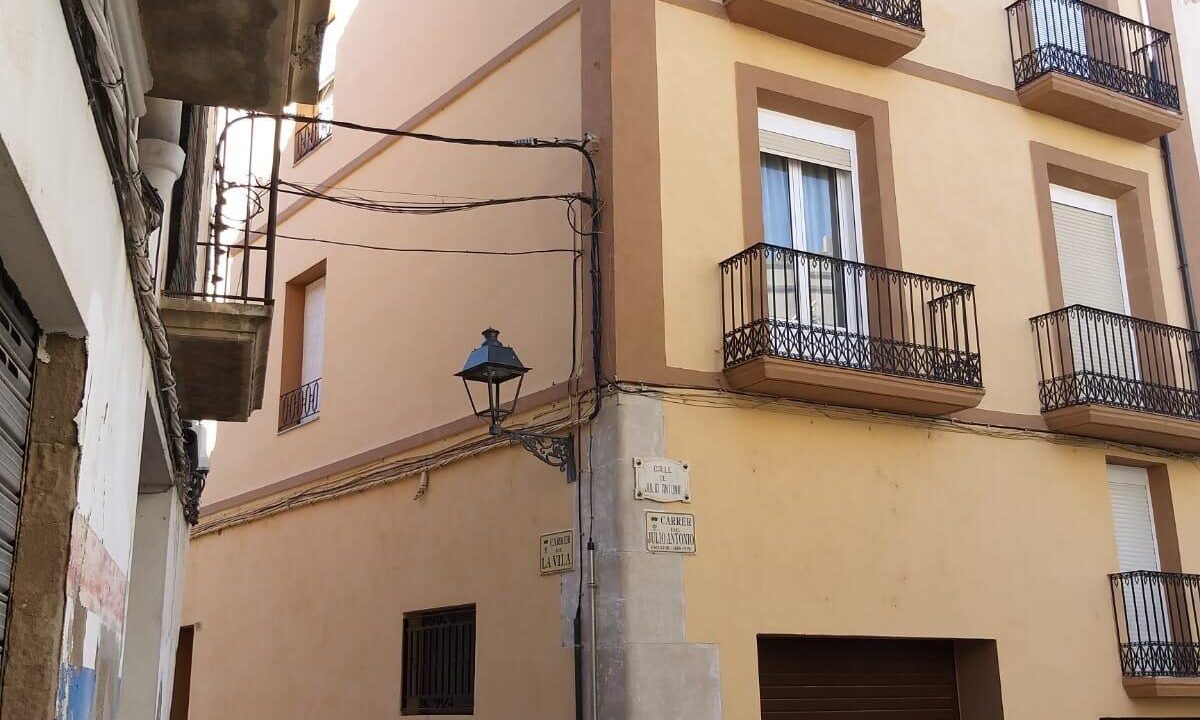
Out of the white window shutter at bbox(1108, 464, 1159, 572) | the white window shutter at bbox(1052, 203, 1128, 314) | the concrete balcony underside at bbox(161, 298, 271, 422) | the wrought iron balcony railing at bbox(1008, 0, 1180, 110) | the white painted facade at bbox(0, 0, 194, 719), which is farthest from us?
the white window shutter at bbox(1052, 203, 1128, 314)

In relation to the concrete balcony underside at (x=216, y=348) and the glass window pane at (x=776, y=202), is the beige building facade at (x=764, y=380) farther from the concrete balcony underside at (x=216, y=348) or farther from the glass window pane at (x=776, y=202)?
the concrete balcony underside at (x=216, y=348)

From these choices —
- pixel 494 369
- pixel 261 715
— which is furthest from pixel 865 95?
pixel 261 715

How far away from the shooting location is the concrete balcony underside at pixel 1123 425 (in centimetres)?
→ 1005

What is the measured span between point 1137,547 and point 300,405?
846cm

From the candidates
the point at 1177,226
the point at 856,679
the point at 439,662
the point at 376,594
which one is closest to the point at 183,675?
the point at 376,594

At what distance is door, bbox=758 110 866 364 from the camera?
938 centimetres

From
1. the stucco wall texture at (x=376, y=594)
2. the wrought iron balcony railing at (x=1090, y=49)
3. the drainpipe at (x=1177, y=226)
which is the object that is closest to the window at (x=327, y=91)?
the stucco wall texture at (x=376, y=594)

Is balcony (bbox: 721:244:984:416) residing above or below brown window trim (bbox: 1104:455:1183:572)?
above

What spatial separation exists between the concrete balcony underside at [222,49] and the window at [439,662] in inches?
213

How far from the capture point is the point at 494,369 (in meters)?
8.30

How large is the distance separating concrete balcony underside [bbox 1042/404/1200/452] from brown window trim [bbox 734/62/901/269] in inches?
76.6

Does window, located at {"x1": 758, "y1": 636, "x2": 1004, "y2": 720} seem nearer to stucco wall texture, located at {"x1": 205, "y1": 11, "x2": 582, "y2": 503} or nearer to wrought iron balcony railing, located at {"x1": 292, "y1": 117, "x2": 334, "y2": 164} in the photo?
stucco wall texture, located at {"x1": 205, "y1": 11, "x2": 582, "y2": 503}

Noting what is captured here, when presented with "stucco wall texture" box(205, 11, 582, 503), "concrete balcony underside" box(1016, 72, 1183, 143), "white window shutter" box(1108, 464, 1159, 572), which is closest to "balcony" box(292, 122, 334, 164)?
"stucco wall texture" box(205, 11, 582, 503)

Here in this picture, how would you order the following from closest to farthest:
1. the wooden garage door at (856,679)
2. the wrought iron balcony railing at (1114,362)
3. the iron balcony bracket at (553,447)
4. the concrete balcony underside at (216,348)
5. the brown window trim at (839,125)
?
1. the concrete balcony underside at (216,348)
2. the iron balcony bracket at (553,447)
3. the wooden garage door at (856,679)
4. the brown window trim at (839,125)
5. the wrought iron balcony railing at (1114,362)
